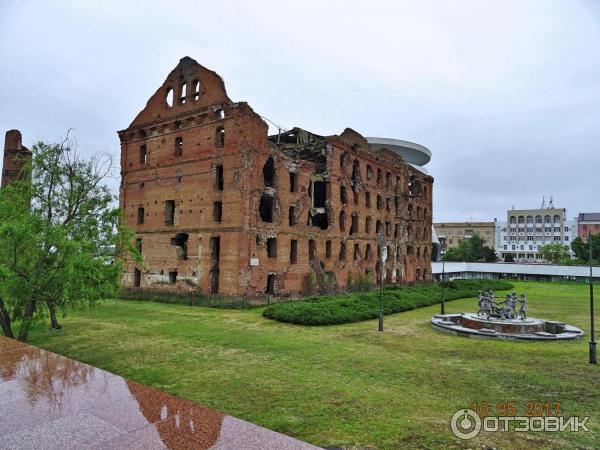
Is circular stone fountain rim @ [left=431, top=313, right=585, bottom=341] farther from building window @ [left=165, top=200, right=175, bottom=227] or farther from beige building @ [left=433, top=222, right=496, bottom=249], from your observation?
beige building @ [left=433, top=222, right=496, bottom=249]

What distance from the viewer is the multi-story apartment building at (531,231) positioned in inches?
4569

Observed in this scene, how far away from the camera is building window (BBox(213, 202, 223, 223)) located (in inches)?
1145

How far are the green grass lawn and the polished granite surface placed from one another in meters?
1.91

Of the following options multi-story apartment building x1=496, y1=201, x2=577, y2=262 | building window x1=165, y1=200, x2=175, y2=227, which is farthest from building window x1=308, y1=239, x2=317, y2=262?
multi-story apartment building x1=496, y1=201, x2=577, y2=262

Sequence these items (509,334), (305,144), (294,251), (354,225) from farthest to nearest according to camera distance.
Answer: (354,225)
(305,144)
(294,251)
(509,334)

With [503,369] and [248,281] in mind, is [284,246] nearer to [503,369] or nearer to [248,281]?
[248,281]

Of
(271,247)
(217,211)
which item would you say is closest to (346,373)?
(271,247)

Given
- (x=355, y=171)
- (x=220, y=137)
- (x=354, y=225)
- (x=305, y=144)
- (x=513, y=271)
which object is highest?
(x=305, y=144)

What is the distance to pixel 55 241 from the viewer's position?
505 inches

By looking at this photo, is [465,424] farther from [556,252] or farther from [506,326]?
[556,252]

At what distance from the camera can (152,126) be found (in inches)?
1302

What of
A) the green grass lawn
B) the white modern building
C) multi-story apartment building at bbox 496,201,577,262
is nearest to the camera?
the green grass lawn

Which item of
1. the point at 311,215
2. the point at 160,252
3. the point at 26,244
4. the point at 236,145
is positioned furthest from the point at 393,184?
the point at 26,244

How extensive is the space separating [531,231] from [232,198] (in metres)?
117
